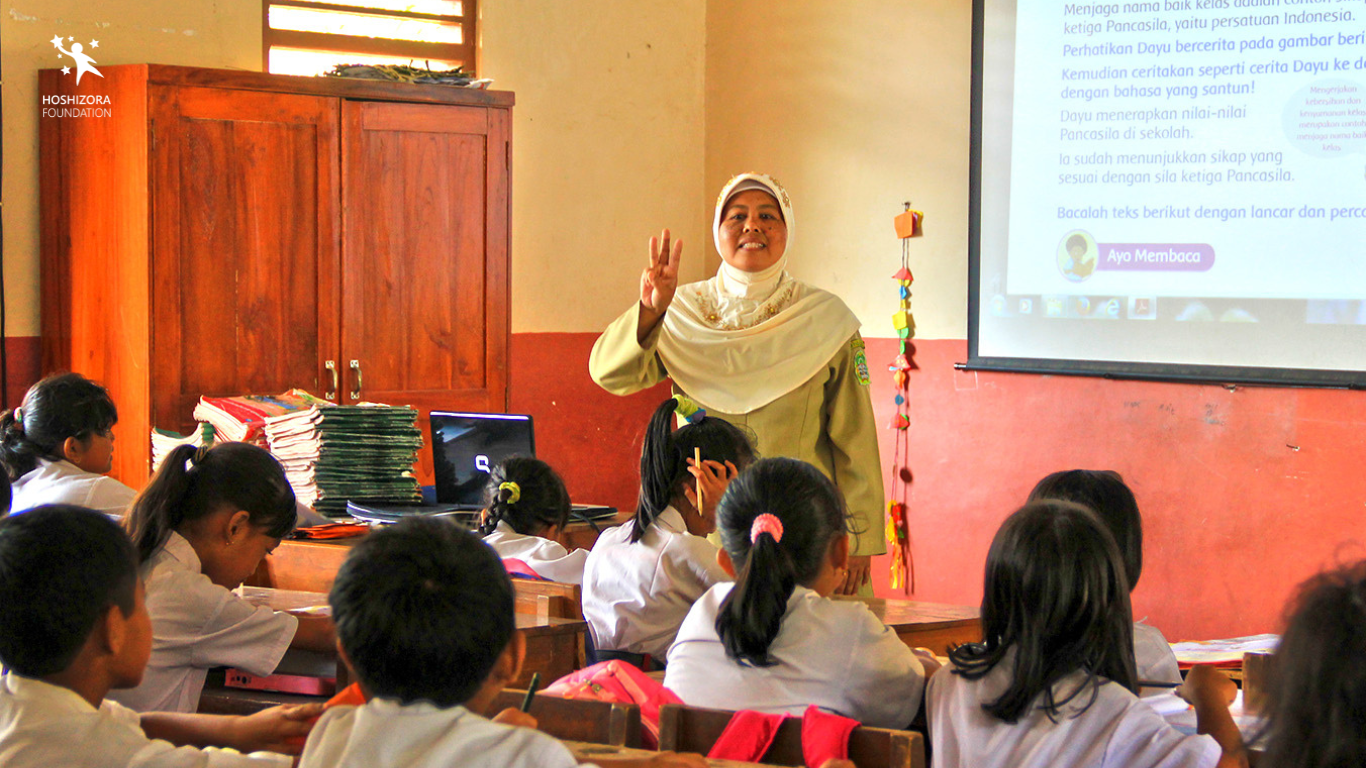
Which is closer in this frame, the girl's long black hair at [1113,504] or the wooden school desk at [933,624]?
the girl's long black hair at [1113,504]

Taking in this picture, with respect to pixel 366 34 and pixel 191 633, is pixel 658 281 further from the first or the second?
pixel 366 34

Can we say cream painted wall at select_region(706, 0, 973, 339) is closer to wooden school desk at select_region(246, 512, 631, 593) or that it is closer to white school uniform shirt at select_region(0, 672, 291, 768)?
wooden school desk at select_region(246, 512, 631, 593)

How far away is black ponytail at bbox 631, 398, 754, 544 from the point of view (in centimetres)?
225

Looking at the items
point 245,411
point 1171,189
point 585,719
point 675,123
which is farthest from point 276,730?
point 675,123

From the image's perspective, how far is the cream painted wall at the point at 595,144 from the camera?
519 cm

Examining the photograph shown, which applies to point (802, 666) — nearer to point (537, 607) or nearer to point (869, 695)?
point (869, 695)

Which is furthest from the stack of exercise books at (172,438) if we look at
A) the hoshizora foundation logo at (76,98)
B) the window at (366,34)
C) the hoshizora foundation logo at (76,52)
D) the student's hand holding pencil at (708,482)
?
the student's hand holding pencil at (708,482)

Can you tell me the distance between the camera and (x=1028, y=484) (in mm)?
4102

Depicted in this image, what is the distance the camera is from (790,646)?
62.0 inches

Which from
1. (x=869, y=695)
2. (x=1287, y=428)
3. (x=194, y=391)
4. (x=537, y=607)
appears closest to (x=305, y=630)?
(x=537, y=607)

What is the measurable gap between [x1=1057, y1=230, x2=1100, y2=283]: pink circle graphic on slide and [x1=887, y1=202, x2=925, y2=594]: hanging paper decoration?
2.07 ft

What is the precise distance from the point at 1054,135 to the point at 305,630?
2.91 m

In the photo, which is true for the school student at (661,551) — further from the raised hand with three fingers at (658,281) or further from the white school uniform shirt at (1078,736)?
the white school uniform shirt at (1078,736)

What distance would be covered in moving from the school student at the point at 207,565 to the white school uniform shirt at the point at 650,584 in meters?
0.48
